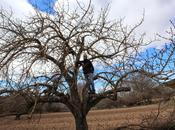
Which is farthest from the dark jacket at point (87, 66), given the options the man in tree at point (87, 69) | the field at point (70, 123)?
the field at point (70, 123)

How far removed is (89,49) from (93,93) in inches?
67.2

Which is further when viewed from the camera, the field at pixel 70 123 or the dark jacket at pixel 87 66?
the field at pixel 70 123

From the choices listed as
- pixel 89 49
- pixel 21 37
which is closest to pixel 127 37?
pixel 89 49

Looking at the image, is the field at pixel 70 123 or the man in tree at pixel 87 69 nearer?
the man in tree at pixel 87 69

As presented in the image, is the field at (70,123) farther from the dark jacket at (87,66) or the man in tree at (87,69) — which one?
the dark jacket at (87,66)

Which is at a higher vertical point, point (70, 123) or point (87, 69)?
point (70, 123)

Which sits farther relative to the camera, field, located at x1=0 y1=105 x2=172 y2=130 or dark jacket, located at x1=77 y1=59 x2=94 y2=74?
field, located at x1=0 y1=105 x2=172 y2=130

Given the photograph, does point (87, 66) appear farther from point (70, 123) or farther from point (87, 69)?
point (70, 123)

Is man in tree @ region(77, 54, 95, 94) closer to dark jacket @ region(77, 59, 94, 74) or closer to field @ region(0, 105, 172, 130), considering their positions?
dark jacket @ region(77, 59, 94, 74)

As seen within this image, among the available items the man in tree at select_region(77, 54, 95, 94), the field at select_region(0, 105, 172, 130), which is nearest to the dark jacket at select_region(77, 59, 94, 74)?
the man in tree at select_region(77, 54, 95, 94)

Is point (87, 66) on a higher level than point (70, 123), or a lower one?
lower

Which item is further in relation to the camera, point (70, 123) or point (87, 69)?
point (70, 123)

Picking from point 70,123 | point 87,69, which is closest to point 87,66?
point 87,69

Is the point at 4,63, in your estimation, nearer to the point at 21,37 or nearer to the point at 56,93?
the point at 21,37
